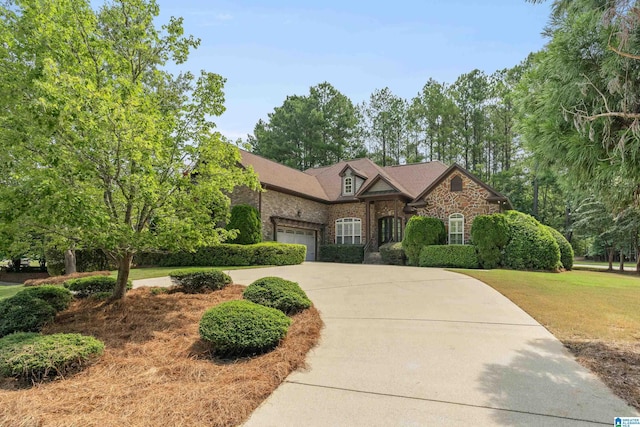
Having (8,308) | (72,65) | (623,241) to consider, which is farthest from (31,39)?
(623,241)

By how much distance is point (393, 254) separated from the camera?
1978 cm

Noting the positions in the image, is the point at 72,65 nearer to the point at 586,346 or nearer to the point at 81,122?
the point at 81,122

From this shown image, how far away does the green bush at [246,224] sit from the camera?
56.0 ft

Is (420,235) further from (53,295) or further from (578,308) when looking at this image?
(53,295)

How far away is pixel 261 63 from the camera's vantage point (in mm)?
9531

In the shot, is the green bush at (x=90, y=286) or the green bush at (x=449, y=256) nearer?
the green bush at (x=90, y=286)

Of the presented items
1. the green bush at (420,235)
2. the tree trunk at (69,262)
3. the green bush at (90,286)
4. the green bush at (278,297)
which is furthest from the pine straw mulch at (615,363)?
the tree trunk at (69,262)

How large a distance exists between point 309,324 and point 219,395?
8.04ft

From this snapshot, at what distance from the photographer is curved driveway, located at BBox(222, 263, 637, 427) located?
299 centimetres

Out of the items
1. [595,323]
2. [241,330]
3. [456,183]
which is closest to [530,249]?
[456,183]

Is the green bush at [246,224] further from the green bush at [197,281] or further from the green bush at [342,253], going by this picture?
the green bush at [197,281]

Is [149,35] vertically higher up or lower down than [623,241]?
higher up

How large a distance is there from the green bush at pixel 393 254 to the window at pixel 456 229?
2827 mm

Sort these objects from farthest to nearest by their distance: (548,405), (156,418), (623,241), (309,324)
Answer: (623,241) → (309,324) → (548,405) → (156,418)
